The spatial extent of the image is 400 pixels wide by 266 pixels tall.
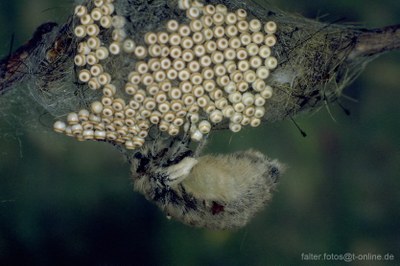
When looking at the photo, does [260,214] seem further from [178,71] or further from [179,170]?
[178,71]

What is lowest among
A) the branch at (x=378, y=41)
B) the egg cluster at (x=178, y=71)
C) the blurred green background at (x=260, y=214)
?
the blurred green background at (x=260, y=214)

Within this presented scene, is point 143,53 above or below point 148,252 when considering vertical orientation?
above

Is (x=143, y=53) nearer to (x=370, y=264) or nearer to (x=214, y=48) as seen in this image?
(x=214, y=48)

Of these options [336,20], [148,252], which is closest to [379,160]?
[336,20]

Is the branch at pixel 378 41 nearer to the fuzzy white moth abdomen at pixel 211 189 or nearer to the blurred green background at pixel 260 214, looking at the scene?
the blurred green background at pixel 260 214

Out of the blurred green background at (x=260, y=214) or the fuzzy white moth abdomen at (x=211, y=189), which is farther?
the blurred green background at (x=260, y=214)

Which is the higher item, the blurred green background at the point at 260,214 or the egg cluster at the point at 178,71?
A: the egg cluster at the point at 178,71

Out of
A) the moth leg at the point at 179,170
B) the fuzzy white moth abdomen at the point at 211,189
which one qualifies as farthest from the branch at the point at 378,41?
the moth leg at the point at 179,170
